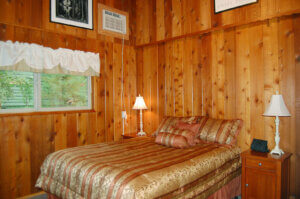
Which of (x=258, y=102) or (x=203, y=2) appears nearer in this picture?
(x=258, y=102)

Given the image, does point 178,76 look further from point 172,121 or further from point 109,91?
point 109,91

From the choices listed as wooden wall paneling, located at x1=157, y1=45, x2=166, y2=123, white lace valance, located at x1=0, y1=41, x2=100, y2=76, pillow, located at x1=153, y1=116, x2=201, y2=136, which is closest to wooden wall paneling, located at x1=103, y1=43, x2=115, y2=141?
white lace valance, located at x1=0, y1=41, x2=100, y2=76

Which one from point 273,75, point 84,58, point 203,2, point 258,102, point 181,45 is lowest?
point 258,102

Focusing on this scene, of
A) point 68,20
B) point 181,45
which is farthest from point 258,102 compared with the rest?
point 68,20

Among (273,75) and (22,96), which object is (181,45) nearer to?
(273,75)

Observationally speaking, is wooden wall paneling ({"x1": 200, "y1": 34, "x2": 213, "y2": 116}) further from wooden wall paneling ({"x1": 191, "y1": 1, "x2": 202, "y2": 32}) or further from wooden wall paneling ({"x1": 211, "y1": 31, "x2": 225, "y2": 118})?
wooden wall paneling ({"x1": 191, "y1": 1, "x2": 202, "y2": 32})

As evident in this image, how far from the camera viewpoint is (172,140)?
2.60 metres

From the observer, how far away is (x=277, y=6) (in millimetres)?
2441

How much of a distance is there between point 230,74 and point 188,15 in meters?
1.13

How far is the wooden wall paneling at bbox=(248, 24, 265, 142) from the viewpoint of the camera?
270 centimetres

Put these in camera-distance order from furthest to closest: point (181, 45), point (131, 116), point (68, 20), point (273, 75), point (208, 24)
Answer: point (131, 116) → point (181, 45) → point (68, 20) → point (208, 24) → point (273, 75)

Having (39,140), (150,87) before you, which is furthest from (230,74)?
(39,140)

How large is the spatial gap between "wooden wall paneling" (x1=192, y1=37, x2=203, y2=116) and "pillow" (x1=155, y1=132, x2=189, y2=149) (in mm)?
867

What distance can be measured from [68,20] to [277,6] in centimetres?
282
